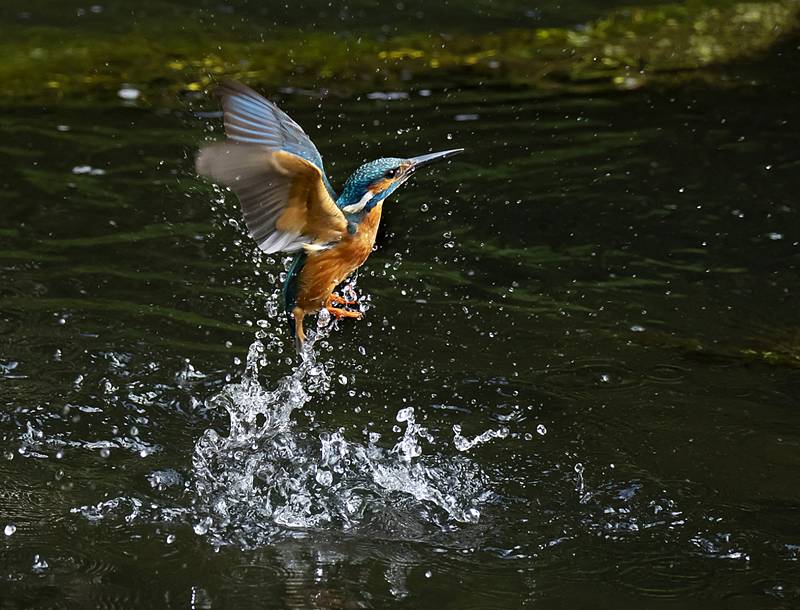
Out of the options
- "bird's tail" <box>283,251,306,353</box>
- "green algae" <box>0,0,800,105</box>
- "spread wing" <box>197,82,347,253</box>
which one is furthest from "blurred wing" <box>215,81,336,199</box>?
"green algae" <box>0,0,800,105</box>

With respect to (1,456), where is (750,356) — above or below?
above

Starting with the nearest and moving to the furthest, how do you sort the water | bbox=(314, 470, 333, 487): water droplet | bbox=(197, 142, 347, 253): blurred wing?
bbox=(197, 142, 347, 253): blurred wing
the water
bbox=(314, 470, 333, 487): water droplet

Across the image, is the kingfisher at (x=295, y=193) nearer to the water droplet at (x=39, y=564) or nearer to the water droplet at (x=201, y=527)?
the water droplet at (x=201, y=527)

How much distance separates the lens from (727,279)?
5402mm

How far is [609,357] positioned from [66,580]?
234 cm

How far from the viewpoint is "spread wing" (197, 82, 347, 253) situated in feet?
11.3

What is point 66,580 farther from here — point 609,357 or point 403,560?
point 609,357

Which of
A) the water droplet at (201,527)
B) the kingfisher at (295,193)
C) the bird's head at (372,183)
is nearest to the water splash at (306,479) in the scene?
the water droplet at (201,527)

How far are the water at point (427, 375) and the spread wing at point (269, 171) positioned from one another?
0.86 meters

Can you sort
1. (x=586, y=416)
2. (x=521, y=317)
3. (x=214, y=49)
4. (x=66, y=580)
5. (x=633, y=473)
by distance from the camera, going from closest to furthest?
(x=66, y=580)
(x=633, y=473)
(x=586, y=416)
(x=521, y=317)
(x=214, y=49)

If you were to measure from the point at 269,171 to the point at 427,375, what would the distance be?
4.68 ft

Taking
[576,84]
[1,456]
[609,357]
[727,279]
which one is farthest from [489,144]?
[1,456]

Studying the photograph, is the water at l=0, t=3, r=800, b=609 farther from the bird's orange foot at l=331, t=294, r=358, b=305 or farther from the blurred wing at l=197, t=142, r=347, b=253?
the blurred wing at l=197, t=142, r=347, b=253

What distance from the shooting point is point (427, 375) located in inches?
184
